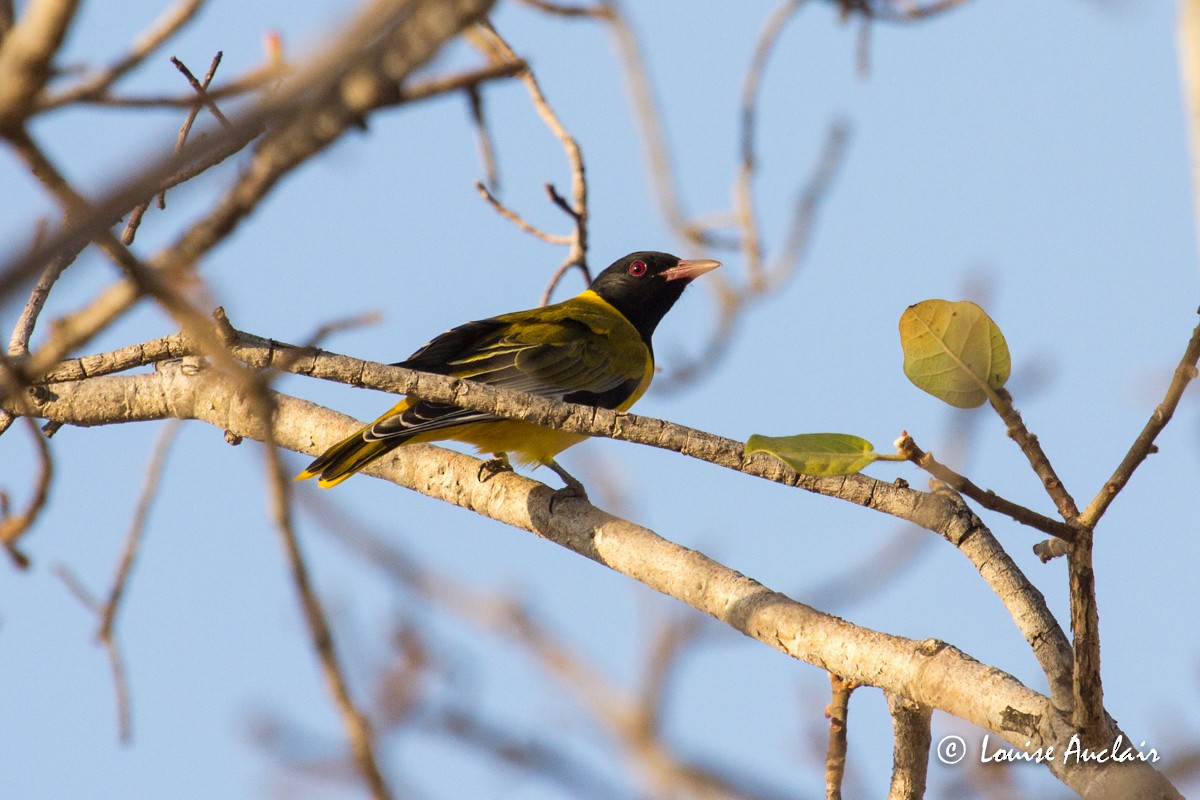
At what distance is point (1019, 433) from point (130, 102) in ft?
5.05

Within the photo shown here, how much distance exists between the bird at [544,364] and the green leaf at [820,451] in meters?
2.10

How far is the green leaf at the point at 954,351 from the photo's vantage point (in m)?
2.30

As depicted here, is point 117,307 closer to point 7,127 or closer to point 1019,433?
point 7,127

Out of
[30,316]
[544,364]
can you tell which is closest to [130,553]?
[30,316]

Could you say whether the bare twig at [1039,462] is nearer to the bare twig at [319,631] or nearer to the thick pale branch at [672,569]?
the thick pale branch at [672,569]

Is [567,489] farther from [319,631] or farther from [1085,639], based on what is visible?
[319,631]

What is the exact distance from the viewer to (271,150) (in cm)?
124

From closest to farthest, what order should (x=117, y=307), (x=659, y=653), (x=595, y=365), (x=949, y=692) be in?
(x=117, y=307) → (x=949, y=692) → (x=659, y=653) → (x=595, y=365)

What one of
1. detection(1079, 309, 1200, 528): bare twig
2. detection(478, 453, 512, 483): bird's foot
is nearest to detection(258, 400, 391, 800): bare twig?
detection(1079, 309, 1200, 528): bare twig

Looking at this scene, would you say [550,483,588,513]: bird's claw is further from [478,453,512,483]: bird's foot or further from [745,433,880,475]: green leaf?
[745,433,880,475]: green leaf

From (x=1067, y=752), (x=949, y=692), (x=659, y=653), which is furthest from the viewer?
(x=659, y=653)

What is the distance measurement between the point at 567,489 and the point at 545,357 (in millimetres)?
1868

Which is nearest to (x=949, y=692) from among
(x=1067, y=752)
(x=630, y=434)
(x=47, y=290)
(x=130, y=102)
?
(x=1067, y=752)

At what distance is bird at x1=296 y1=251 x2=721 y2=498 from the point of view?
454 centimetres
